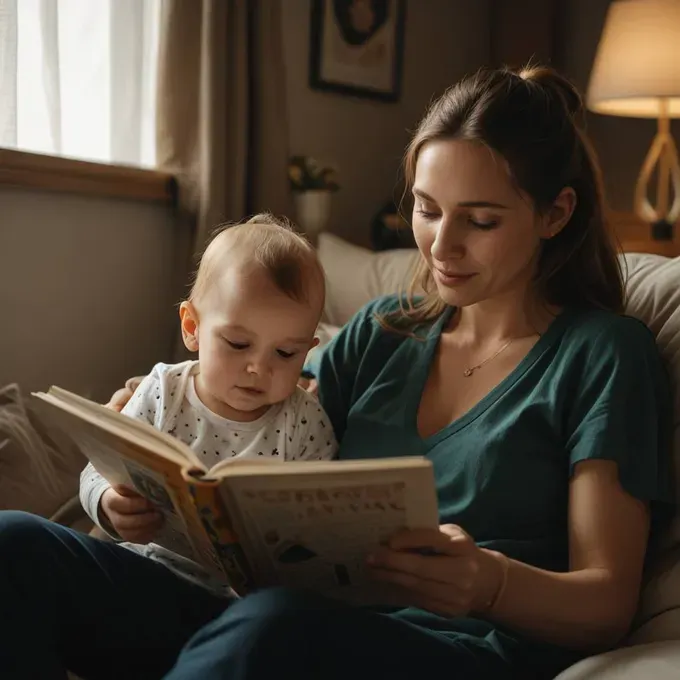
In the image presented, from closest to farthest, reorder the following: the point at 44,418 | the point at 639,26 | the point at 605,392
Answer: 1. the point at 605,392
2. the point at 44,418
3. the point at 639,26

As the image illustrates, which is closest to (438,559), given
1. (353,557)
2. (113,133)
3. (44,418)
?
(353,557)

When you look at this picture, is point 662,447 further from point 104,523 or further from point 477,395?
point 104,523

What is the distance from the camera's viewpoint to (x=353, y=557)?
3.25 feet

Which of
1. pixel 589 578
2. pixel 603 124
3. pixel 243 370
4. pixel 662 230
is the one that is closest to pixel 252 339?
pixel 243 370

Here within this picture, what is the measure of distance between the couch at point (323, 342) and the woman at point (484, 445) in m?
0.07

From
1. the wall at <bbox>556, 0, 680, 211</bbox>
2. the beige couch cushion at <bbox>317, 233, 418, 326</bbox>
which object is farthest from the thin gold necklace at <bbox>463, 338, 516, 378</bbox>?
the wall at <bbox>556, 0, 680, 211</bbox>

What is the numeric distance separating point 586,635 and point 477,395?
0.36 meters

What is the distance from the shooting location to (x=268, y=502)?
902 mm

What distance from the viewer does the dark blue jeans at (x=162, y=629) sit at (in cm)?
91

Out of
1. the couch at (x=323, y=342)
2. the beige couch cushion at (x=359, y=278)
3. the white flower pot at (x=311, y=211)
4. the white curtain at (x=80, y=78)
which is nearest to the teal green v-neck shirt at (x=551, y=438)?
the couch at (x=323, y=342)

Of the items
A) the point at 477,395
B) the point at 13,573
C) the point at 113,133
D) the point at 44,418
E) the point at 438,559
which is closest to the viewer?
the point at 438,559

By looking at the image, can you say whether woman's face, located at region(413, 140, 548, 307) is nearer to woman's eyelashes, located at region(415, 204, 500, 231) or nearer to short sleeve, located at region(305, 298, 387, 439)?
→ woman's eyelashes, located at region(415, 204, 500, 231)

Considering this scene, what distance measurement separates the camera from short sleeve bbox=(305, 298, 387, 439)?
147cm

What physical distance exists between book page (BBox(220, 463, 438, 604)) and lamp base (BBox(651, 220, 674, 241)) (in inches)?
76.2
